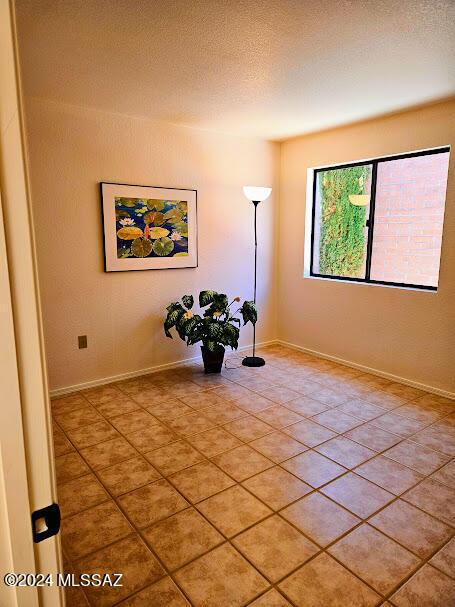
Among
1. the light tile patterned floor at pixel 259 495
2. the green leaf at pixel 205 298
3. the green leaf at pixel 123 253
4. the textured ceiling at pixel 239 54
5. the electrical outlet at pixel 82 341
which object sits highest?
the textured ceiling at pixel 239 54

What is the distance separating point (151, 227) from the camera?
386 centimetres

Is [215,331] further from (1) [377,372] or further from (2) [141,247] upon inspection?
(1) [377,372]

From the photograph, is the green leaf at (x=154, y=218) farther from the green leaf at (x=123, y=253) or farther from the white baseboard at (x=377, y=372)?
the white baseboard at (x=377, y=372)

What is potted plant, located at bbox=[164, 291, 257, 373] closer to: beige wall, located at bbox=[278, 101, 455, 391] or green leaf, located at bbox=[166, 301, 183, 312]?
green leaf, located at bbox=[166, 301, 183, 312]

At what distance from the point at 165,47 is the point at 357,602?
2873 millimetres

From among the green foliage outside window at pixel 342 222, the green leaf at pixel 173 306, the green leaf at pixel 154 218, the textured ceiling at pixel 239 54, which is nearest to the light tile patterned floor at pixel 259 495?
the green leaf at pixel 173 306

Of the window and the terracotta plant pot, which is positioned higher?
the window

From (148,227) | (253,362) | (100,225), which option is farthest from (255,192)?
(253,362)

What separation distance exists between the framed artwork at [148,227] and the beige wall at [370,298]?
1319 millimetres

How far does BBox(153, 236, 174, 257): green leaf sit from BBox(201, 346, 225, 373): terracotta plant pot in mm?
1038

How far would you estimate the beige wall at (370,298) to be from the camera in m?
3.40

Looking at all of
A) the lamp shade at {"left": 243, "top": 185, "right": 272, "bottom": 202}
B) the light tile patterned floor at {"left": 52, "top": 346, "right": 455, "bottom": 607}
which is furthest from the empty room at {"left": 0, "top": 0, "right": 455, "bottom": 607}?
the lamp shade at {"left": 243, "top": 185, "right": 272, "bottom": 202}

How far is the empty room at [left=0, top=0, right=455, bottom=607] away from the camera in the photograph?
1601 mm

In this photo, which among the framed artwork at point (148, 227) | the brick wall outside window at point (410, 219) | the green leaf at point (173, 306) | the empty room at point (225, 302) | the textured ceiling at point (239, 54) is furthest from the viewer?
the green leaf at point (173, 306)
